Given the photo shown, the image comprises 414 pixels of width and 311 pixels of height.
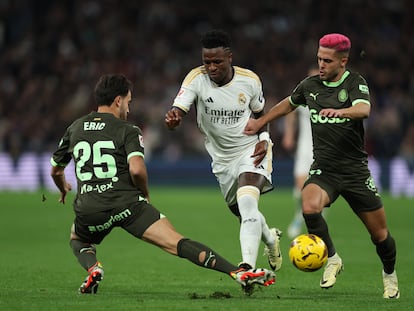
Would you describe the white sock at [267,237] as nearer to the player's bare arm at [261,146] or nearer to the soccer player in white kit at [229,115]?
the soccer player in white kit at [229,115]

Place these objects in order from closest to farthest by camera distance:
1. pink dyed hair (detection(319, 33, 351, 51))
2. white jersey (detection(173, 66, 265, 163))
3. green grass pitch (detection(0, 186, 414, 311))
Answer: green grass pitch (detection(0, 186, 414, 311)), pink dyed hair (detection(319, 33, 351, 51)), white jersey (detection(173, 66, 265, 163))

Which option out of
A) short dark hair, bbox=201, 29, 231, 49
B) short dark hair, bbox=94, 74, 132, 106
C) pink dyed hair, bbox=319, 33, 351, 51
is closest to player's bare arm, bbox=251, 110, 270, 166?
short dark hair, bbox=201, 29, 231, 49

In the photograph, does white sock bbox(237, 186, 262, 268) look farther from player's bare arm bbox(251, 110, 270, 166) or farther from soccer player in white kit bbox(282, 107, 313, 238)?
soccer player in white kit bbox(282, 107, 313, 238)

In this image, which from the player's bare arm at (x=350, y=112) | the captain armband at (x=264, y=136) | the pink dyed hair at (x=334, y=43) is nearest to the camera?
the player's bare arm at (x=350, y=112)

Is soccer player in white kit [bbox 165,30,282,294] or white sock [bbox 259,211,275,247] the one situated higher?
soccer player in white kit [bbox 165,30,282,294]

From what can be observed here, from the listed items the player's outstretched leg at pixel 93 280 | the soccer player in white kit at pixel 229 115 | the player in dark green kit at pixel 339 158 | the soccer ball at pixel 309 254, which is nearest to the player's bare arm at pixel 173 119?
the soccer player in white kit at pixel 229 115

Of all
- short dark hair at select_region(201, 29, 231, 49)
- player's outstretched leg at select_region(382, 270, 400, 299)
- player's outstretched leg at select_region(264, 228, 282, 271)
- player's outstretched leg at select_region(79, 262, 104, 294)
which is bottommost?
player's outstretched leg at select_region(264, 228, 282, 271)

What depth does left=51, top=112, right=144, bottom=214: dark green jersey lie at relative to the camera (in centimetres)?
841

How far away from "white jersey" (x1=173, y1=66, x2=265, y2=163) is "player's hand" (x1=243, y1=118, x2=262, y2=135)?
0.15 metres

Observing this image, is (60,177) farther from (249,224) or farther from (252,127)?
(252,127)

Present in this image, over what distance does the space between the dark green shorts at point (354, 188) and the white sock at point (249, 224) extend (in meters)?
0.61

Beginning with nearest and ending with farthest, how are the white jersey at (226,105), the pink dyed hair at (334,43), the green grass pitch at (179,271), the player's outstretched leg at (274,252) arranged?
the green grass pitch at (179,271)
the pink dyed hair at (334,43)
the white jersey at (226,105)
the player's outstretched leg at (274,252)

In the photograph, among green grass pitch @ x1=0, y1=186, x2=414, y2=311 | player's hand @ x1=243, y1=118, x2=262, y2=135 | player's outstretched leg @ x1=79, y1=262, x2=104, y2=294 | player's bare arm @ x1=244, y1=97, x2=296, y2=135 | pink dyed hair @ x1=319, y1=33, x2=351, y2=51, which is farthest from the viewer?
player's hand @ x1=243, y1=118, x2=262, y2=135

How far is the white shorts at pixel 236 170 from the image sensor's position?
9.70 m
